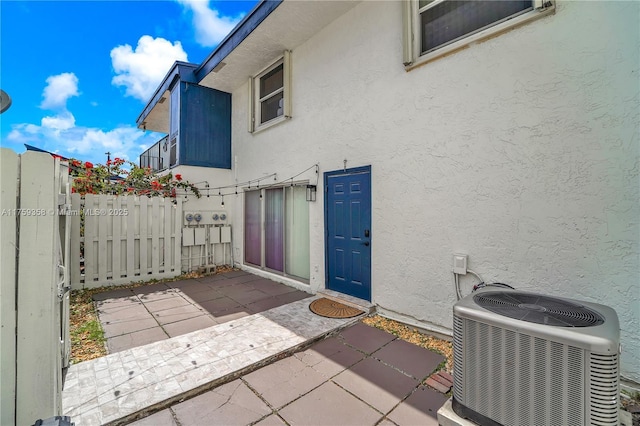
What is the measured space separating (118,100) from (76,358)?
51.4 feet

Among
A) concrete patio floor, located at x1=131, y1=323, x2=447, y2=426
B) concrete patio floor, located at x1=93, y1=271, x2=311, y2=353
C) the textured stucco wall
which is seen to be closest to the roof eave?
the textured stucco wall

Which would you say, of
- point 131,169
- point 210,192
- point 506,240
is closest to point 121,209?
point 131,169

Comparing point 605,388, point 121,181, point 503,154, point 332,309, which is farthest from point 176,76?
point 605,388

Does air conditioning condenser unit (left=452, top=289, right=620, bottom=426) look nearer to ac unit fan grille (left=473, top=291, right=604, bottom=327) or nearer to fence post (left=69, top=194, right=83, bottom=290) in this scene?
ac unit fan grille (left=473, top=291, right=604, bottom=327)

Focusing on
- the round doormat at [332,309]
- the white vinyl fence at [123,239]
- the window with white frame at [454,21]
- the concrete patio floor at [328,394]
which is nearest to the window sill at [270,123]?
the white vinyl fence at [123,239]

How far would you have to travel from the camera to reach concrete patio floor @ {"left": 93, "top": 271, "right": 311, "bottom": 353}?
351 cm

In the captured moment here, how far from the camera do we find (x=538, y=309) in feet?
5.80

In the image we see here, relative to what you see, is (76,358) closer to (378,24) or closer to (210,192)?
(210,192)

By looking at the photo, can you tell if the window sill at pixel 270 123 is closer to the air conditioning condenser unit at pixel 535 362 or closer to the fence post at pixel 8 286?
the fence post at pixel 8 286

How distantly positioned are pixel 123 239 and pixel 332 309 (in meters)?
4.89

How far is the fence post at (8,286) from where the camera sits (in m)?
1.22

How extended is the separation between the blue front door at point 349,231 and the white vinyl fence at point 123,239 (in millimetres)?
4130

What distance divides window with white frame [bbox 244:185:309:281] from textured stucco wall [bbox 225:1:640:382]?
1426 millimetres

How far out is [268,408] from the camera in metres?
2.17
